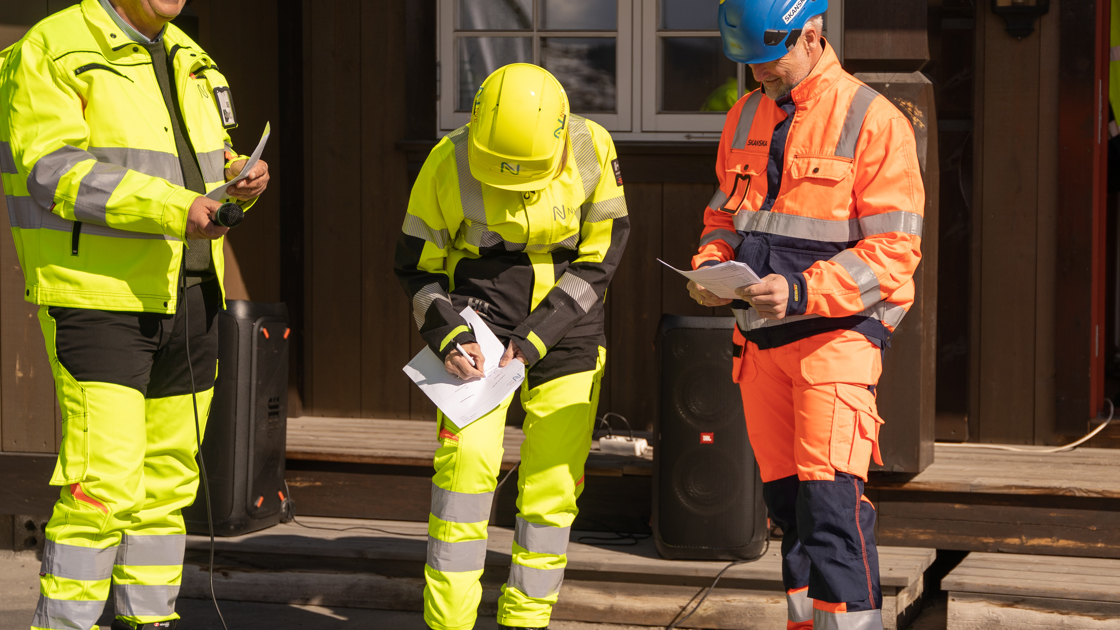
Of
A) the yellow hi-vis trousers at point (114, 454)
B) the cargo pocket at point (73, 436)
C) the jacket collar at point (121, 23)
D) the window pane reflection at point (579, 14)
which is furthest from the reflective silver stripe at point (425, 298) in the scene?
the window pane reflection at point (579, 14)

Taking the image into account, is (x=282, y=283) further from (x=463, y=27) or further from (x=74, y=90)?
(x=74, y=90)

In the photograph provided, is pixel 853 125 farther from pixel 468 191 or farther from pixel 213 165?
pixel 213 165

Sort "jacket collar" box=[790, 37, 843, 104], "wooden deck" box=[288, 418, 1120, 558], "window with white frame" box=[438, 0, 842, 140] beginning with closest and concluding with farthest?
"jacket collar" box=[790, 37, 843, 104]
"wooden deck" box=[288, 418, 1120, 558]
"window with white frame" box=[438, 0, 842, 140]

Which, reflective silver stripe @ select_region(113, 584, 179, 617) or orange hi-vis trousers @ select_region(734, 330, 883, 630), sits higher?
orange hi-vis trousers @ select_region(734, 330, 883, 630)

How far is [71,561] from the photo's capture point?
2697 mm

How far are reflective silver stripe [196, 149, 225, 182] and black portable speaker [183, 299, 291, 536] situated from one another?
44.5 inches

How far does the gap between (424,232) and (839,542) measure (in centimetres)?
155

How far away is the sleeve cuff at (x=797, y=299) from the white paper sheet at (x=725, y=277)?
88 mm

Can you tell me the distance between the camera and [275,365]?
4.23 m

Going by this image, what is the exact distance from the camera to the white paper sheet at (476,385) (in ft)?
9.77

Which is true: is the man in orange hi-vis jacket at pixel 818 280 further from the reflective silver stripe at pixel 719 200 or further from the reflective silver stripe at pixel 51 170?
the reflective silver stripe at pixel 51 170

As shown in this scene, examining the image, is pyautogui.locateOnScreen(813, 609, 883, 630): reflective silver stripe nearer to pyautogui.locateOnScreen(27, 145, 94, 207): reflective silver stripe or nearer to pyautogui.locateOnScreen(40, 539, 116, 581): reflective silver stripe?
pyautogui.locateOnScreen(40, 539, 116, 581): reflective silver stripe

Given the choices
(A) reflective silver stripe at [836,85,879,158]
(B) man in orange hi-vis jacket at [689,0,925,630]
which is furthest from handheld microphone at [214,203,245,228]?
(A) reflective silver stripe at [836,85,879,158]

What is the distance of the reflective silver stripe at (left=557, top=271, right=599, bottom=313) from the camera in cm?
312
